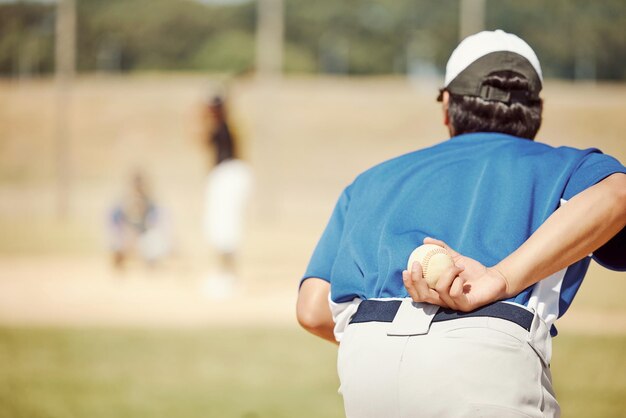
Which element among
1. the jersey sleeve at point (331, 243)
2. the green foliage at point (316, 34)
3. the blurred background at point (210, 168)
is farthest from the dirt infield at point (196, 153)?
the jersey sleeve at point (331, 243)

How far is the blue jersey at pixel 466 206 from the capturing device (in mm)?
2045

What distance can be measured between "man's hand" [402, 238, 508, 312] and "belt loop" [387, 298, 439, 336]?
0.13 feet

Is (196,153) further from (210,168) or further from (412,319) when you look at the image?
(412,319)

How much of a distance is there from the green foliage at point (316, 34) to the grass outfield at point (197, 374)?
30878 mm

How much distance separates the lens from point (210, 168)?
13750mm

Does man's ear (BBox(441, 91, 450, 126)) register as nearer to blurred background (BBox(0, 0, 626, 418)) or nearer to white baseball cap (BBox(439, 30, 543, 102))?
white baseball cap (BBox(439, 30, 543, 102))

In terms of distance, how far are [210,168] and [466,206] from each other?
11.8 meters

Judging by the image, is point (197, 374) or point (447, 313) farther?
point (197, 374)

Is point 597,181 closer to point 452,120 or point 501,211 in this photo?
point 501,211

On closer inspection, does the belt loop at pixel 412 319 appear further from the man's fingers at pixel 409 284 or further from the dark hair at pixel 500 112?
the dark hair at pixel 500 112

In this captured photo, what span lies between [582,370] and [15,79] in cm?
4078

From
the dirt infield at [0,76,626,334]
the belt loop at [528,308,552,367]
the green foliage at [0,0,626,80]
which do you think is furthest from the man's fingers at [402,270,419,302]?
the green foliage at [0,0,626,80]

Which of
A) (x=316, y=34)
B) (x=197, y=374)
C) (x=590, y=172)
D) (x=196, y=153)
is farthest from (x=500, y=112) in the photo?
(x=316, y=34)

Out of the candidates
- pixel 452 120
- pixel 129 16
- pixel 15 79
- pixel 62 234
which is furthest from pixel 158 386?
pixel 129 16
